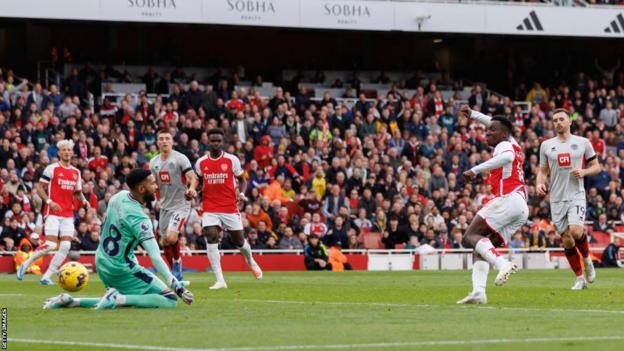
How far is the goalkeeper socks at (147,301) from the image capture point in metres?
14.1

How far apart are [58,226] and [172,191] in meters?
3.52

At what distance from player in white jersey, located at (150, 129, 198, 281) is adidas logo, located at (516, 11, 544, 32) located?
2531cm

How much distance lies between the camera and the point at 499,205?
15.9 metres

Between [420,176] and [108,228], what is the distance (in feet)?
78.6

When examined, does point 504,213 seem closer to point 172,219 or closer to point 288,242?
point 172,219

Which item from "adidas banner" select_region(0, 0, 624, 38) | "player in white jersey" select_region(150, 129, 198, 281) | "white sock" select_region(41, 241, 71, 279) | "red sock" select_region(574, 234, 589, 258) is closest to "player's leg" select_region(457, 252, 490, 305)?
"red sock" select_region(574, 234, 589, 258)

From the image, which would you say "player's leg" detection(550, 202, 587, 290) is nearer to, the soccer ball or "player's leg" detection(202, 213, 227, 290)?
"player's leg" detection(202, 213, 227, 290)

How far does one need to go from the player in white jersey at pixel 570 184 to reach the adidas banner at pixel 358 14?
21901 mm

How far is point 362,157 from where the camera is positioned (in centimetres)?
3725

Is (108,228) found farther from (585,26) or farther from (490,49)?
(490,49)

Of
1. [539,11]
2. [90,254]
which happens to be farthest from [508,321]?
[539,11]

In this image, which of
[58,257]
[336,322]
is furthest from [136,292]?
[58,257]

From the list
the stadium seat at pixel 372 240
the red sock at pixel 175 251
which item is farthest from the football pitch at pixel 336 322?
the stadium seat at pixel 372 240

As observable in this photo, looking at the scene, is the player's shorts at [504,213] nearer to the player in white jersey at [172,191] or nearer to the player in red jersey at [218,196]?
the player in red jersey at [218,196]
